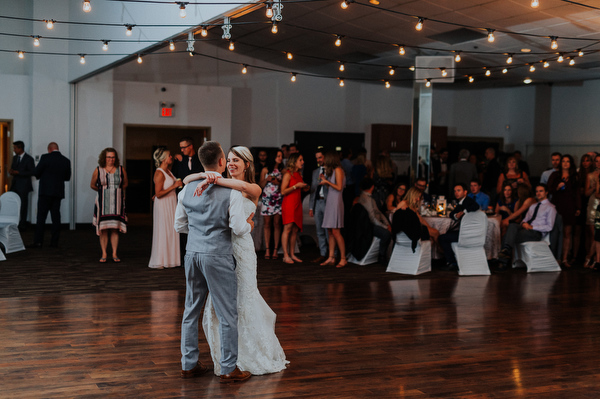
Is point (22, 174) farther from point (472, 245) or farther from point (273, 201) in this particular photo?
point (472, 245)

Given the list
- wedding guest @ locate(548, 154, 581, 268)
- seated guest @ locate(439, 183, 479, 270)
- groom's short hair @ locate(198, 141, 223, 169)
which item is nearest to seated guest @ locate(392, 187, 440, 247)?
seated guest @ locate(439, 183, 479, 270)

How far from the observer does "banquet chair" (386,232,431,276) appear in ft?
26.6

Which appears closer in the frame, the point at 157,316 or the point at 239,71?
the point at 157,316

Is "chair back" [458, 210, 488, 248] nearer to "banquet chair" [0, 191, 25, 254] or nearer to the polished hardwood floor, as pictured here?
the polished hardwood floor

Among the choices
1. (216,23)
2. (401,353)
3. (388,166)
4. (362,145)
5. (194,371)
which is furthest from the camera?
(362,145)

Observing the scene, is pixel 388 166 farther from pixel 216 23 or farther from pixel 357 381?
pixel 357 381

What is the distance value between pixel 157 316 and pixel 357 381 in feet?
7.33

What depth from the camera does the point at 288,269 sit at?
8188mm

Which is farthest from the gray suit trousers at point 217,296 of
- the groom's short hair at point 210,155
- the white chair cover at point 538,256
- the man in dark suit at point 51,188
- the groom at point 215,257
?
the man in dark suit at point 51,188

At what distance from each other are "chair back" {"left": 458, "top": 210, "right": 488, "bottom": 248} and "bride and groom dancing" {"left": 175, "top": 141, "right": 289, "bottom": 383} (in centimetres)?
463

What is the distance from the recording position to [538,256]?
8.77m

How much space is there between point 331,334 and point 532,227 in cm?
486

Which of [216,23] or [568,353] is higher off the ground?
[216,23]

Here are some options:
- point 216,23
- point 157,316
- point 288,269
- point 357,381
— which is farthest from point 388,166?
point 357,381
